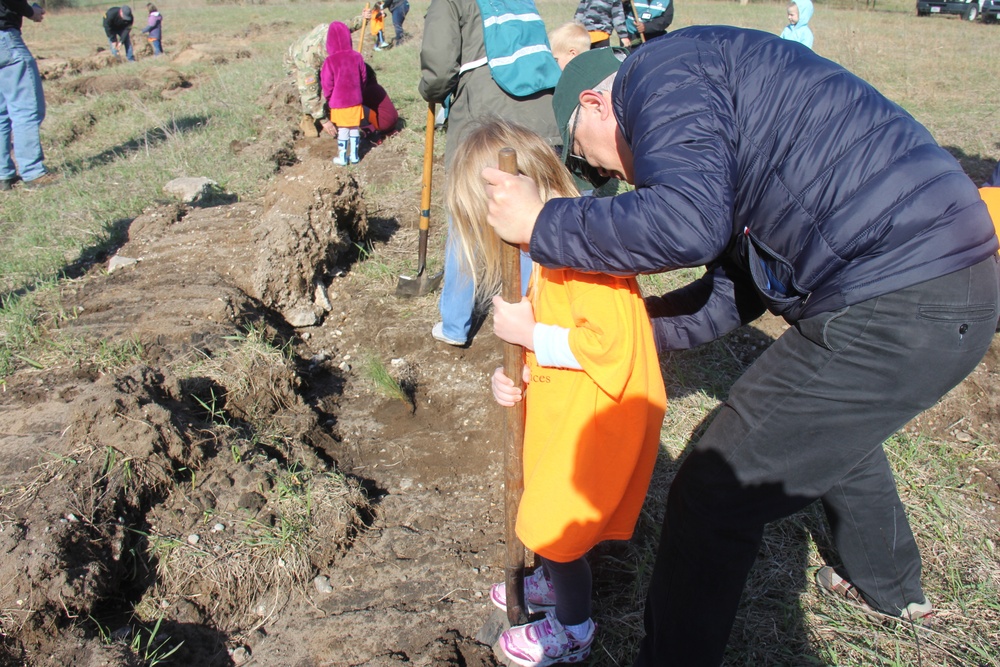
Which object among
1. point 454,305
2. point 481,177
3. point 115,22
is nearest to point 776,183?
point 481,177

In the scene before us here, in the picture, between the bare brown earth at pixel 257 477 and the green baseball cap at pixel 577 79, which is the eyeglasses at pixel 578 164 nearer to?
the green baseball cap at pixel 577 79

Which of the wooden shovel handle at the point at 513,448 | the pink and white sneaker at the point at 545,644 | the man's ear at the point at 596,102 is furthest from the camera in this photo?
the pink and white sneaker at the point at 545,644

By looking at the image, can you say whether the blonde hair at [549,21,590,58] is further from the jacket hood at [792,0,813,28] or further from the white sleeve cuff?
the jacket hood at [792,0,813,28]

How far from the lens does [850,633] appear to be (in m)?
2.09

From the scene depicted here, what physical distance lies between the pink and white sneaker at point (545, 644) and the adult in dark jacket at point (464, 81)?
5.60 feet

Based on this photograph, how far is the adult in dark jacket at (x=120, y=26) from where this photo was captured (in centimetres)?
1527

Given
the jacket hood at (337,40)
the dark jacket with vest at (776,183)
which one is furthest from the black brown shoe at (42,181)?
the dark jacket with vest at (776,183)

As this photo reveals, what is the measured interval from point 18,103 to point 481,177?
6.88 meters

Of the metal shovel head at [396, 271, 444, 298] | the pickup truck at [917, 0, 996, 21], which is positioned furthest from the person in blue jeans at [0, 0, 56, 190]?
the pickup truck at [917, 0, 996, 21]

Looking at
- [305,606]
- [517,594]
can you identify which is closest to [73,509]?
[305,606]

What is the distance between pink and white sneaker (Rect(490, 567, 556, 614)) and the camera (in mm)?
2201

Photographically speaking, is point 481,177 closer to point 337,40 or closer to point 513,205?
point 513,205

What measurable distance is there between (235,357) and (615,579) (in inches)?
80.0

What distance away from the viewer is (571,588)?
6.22 feet
